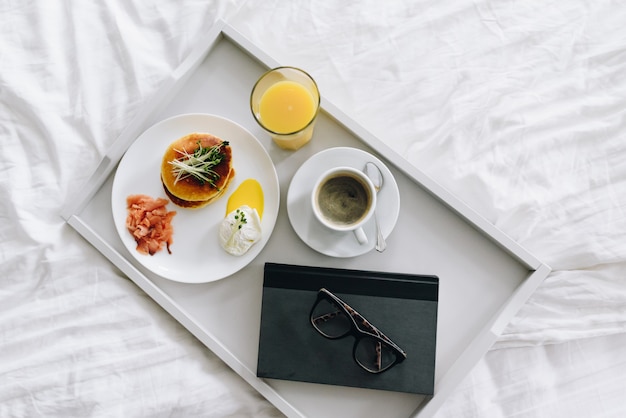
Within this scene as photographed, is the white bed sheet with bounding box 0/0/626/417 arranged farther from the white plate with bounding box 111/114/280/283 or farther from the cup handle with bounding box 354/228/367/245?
the cup handle with bounding box 354/228/367/245

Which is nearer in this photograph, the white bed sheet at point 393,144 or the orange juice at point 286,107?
the orange juice at point 286,107

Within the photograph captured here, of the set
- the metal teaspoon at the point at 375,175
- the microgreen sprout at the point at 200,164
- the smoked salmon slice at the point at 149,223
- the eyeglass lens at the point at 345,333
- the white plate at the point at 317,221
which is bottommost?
the smoked salmon slice at the point at 149,223

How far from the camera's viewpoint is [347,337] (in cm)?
107

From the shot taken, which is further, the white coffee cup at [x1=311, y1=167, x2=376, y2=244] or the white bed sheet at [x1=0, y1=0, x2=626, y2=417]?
the white bed sheet at [x1=0, y1=0, x2=626, y2=417]

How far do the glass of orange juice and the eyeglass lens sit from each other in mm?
371

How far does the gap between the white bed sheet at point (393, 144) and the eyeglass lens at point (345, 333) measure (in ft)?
0.94

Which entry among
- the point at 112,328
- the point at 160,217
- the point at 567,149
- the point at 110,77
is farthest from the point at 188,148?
the point at 567,149

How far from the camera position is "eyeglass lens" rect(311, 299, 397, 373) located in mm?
1063

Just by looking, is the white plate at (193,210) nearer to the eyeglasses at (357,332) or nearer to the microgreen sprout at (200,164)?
the microgreen sprout at (200,164)

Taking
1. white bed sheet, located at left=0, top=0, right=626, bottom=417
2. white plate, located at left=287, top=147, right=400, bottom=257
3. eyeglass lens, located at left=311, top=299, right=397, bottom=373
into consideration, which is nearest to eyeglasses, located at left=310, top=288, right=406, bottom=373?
eyeglass lens, located at left=311, top=299, right=397, bottom=373

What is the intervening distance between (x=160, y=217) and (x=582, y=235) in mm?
1022

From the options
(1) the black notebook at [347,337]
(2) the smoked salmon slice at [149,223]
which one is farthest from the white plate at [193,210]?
(1) the black notebook at [347,337]

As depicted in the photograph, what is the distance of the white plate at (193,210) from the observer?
3.65 feet

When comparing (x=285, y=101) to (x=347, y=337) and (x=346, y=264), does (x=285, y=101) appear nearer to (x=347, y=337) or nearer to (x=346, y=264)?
(x=346, y=264)
